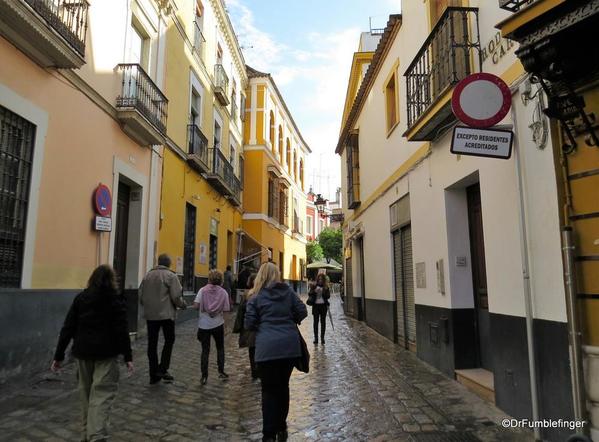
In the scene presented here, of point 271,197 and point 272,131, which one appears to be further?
point 272,131

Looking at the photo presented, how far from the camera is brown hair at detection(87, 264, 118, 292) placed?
408 cm

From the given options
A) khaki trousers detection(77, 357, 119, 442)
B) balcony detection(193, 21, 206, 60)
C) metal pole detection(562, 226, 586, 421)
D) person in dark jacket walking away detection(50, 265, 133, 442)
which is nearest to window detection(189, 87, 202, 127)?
balcony detection(193, 21, 206, 60)

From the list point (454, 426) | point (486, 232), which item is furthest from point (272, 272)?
point (486, 232)

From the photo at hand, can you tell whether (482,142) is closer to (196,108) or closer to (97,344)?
(97,344)

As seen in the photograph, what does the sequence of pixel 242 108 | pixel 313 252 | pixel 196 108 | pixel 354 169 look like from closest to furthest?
pixel 196 108 < pixel 354 169 < pixel 242 108 < pixel 313 252

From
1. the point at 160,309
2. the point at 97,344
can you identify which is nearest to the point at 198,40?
the point at 160,309

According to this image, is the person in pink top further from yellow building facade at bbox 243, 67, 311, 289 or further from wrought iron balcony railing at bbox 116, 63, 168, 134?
yellow building facade at bbox 243, 67, 311, 289

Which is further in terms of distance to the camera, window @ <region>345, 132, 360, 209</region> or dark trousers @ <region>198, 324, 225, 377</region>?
window @ <region>345, 132, 360, 209</region>

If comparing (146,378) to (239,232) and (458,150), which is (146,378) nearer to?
(458,150)

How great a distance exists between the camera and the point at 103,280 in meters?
4.10

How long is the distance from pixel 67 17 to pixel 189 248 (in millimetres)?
8154

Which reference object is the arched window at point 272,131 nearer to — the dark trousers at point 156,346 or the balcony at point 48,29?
the balcony at point 48,29

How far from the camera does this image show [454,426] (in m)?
4.73

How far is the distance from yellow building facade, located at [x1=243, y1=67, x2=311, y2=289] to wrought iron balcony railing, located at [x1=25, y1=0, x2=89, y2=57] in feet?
51.5
